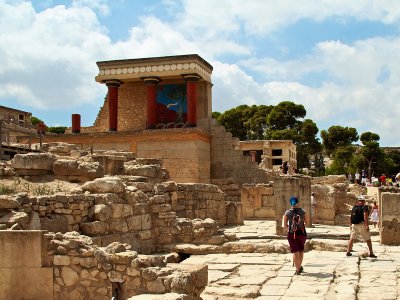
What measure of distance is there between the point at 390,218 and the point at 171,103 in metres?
17.1

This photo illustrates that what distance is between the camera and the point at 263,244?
1066 centimetres

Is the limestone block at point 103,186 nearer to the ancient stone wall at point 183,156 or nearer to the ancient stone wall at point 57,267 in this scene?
the ancient stone wall at point 57,267

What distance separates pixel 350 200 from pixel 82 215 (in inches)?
426

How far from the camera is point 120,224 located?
952cm

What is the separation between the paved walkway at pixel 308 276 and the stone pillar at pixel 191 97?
585 inches

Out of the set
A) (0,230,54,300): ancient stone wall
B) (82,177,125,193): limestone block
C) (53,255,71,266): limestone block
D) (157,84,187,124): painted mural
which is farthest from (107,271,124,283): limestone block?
(157,84,187,124): painted mural

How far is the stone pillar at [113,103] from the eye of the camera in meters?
26.8

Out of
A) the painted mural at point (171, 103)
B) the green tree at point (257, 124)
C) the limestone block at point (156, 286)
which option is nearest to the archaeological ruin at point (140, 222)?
the limestone block at point (156, 286)

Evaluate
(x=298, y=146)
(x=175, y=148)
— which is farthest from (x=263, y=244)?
(x=298, y=146)

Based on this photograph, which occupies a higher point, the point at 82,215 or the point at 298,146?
the point at 298,146

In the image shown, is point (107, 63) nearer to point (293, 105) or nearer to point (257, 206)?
point (257, 206)

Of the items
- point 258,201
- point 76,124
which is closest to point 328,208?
point 258,201

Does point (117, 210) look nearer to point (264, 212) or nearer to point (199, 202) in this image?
point (199, 202)

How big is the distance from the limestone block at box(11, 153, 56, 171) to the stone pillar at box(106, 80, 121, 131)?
15818mm
